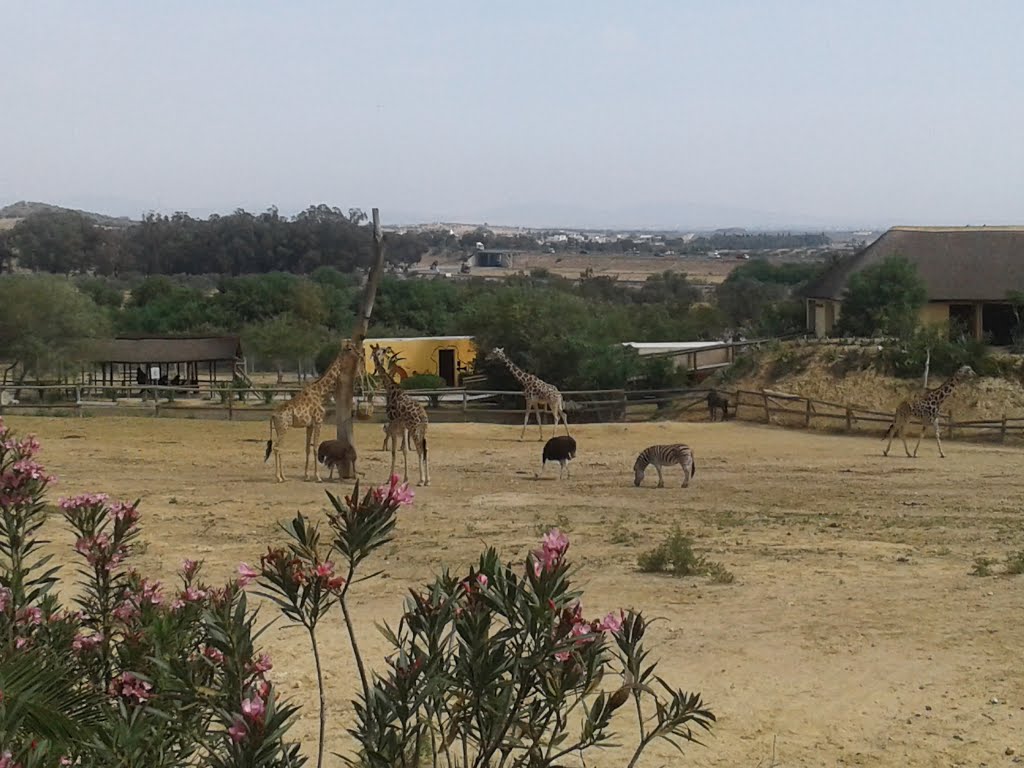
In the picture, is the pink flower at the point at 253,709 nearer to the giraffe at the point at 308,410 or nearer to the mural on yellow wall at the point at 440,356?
the giraffe at the point at 308,410

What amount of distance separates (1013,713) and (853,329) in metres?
31.8

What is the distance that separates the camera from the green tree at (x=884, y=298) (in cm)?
3738

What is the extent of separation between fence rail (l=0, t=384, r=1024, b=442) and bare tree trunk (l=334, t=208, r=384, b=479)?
29.1 ft

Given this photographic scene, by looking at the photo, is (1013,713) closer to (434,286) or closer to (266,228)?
(434,286)

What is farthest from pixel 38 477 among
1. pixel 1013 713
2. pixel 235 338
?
pixel 235 338

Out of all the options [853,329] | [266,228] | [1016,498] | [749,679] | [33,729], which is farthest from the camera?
[266,228]

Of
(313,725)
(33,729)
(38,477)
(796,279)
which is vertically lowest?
(313,725)

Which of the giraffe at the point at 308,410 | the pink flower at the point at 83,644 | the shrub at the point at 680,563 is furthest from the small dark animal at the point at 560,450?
the pink flower at the point at 83,644

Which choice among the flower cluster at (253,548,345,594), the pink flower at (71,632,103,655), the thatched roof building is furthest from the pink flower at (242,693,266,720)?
the thatched roof building

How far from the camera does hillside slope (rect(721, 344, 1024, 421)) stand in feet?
100

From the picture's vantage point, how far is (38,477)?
5.56 m

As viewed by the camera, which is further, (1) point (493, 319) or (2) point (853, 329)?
(1) point (493, 319)

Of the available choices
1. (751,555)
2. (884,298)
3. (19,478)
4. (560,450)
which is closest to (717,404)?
(884,298)

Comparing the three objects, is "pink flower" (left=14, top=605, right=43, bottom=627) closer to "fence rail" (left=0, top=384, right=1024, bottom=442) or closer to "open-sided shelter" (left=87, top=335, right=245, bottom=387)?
"fence rail" (left=0, top=384, right=1024, bottom=442)
